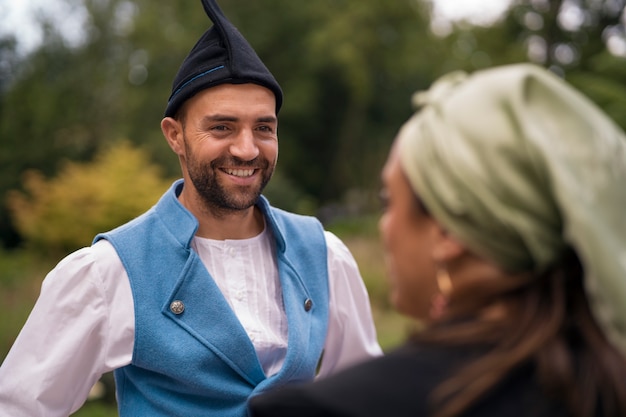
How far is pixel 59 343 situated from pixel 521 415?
61.6 inches

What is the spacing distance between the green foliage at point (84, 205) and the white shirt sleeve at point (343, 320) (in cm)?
973

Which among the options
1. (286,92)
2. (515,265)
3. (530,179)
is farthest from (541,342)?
(286,92)

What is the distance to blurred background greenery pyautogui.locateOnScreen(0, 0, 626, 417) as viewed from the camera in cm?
1277

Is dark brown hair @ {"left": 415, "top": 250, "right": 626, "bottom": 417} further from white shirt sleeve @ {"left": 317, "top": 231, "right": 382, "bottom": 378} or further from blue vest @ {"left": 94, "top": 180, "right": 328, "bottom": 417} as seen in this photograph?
white shirt sleeve @ {"left": 317, "top": 231, "right": 382, "bottom": 378}

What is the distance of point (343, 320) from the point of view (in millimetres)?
2979

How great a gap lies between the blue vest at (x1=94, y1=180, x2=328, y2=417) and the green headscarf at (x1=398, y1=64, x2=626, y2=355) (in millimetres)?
1234

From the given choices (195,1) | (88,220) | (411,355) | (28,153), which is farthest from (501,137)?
(195,1)

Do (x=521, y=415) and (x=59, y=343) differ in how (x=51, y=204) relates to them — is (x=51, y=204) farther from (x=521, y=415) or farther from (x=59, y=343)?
(x=521, y=415)

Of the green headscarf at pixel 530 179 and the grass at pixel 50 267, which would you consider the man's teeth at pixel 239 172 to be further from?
the grass at pixel 50 267

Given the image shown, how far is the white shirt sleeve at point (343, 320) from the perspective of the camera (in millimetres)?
2965

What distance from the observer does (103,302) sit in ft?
8.14

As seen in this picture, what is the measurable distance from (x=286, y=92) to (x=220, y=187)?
22574 millimetres

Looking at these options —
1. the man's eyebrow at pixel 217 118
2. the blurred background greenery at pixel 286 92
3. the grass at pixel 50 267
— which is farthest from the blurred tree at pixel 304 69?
the man's eyebrow at pixel 217 118

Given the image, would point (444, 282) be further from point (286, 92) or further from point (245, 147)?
point (286, 92)
